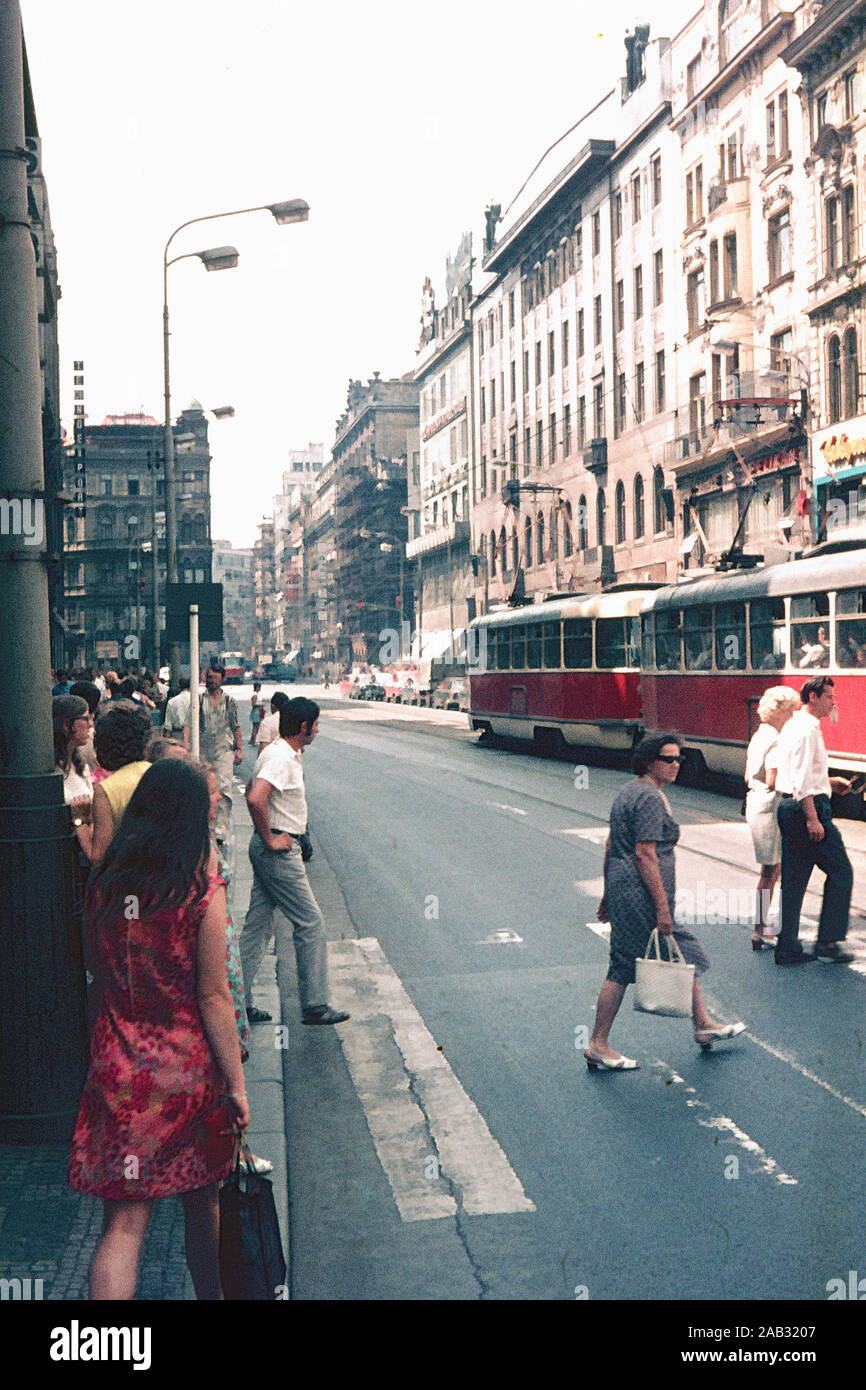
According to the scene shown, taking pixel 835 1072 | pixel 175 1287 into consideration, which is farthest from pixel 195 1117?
pixel 835 1072

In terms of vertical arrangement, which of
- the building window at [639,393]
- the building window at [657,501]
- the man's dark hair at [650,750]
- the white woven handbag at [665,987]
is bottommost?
the white woven handbag at [665,987]

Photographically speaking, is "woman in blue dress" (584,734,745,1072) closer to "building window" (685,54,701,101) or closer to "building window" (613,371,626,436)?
"building window" (685,54,701,101)

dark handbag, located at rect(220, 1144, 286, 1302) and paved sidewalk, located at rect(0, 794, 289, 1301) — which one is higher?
dark handbag, located at rect(220, 1144, 286, 1302)

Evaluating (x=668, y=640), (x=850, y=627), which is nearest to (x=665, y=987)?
(x=850, y=627)

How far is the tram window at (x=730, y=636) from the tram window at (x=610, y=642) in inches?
209

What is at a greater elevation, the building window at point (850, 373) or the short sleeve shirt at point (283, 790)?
the building window at point (850, 373)

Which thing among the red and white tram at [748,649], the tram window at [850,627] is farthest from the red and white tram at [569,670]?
the tram window at [850,627]

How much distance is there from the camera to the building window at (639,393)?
4950 centimetres

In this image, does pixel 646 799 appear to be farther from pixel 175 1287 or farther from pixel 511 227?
pixel 511 227

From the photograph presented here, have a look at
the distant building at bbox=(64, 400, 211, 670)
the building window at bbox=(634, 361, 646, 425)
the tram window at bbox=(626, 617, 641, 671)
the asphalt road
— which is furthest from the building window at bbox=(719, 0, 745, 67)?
the distant building at bbox=(64, 400, 211, 670)

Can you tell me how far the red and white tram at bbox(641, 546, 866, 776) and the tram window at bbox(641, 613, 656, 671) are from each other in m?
0.02

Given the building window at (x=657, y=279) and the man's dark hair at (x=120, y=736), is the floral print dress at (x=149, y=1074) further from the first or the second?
the building window at (x=657, y=279)

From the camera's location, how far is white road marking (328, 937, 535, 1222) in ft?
17.9

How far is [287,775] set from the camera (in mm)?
7883
